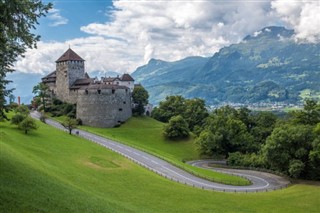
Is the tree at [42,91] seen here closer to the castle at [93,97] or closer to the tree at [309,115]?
the castle at [93,97]

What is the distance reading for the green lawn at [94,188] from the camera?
2680cm

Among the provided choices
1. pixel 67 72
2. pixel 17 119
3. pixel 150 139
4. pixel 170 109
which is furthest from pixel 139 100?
pixel 17 119

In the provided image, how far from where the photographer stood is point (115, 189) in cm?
4069

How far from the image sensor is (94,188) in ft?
127

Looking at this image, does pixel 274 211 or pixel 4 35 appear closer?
pixel 4 35

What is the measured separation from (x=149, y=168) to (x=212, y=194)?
14323mm

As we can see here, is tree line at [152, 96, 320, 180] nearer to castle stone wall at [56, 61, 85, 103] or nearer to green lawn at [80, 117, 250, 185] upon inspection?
green lawn at [80, 117, 250, 185]

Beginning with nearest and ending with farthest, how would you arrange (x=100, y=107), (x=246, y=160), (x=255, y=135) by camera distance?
(x=246, y=160)
(x=255, y=135)
(x=100, y=107)

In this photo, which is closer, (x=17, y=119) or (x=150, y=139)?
(x=17, y=119)

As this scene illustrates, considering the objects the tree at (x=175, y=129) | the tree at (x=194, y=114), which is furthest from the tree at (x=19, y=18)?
the tree at (x=194, y=114)

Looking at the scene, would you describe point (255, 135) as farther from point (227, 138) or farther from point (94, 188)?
point (94, 188)

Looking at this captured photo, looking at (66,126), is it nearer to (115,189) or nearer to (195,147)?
(195,147)

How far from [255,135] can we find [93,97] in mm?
46859

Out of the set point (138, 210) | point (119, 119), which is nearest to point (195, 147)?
point (119, 119)
